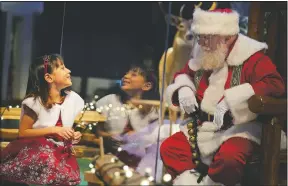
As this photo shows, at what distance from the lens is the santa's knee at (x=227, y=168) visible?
201 cm

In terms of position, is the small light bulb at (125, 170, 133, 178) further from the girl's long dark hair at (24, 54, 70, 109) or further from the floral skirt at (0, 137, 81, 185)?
the girl's long dark hair at (24, 54, 70, 109)

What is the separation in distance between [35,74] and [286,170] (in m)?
1.12

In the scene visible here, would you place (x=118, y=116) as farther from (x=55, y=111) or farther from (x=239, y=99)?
(x=239, y=99)

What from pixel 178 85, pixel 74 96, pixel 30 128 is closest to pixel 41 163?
pixel 30 128

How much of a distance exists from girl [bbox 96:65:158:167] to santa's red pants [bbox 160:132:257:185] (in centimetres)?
14

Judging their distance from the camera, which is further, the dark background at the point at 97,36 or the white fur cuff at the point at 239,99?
the dark background at the point at 97,36

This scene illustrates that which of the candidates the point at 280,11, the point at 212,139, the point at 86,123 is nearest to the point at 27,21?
the point at 86,123

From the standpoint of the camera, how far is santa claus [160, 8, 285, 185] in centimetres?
204

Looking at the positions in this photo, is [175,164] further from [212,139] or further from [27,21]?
[27,21]

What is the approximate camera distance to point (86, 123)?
2.19m

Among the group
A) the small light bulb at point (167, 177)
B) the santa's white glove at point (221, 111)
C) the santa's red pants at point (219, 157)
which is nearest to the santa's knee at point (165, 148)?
the santa's red pants at point (219, 157)

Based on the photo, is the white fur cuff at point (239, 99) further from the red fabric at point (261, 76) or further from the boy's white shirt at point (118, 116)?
the boy's white shirt at point (118, 116)

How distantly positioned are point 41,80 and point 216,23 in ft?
2.41

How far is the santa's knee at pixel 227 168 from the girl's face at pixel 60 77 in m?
0.67
